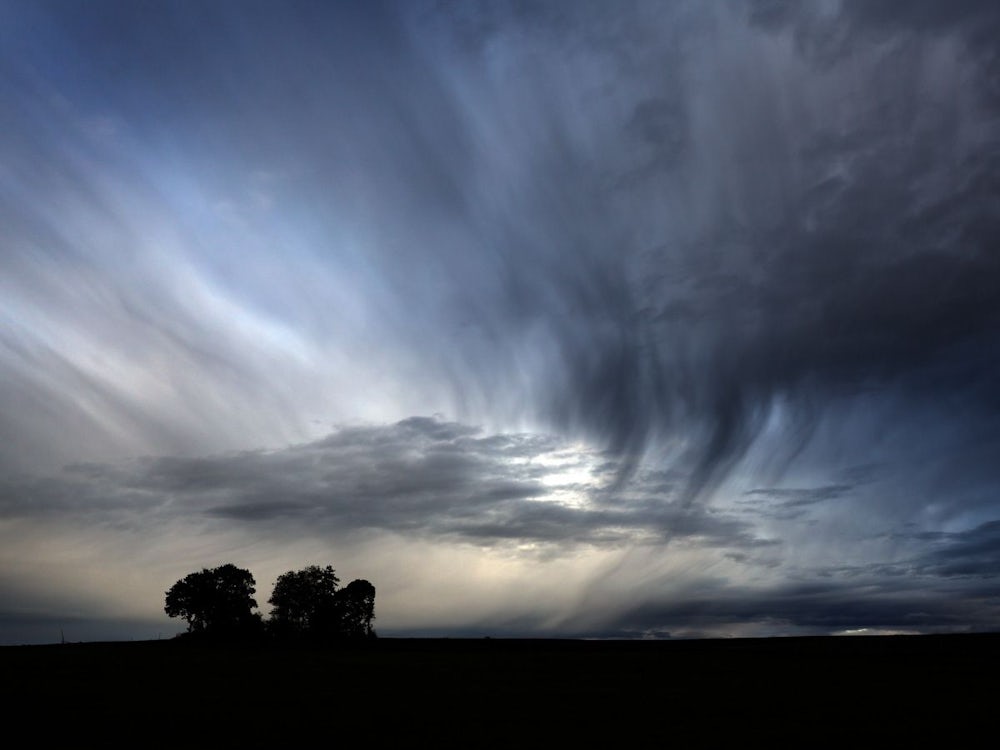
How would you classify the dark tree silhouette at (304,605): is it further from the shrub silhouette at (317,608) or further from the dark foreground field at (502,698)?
the dark foreground field at (502,698)

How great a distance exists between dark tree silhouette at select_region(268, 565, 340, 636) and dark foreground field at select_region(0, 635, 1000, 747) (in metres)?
75.8

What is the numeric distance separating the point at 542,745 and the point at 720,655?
5686cm

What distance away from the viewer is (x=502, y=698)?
1837 inches

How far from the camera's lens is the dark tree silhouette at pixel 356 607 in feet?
522

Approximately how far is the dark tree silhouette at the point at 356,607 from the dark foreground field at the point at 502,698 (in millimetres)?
79858

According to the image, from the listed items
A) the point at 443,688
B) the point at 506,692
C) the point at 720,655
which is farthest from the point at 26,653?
Result: the point at 720,655

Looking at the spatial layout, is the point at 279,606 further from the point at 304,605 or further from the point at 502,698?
the point at 502,698

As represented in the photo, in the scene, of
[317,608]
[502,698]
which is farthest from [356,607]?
[502,698]

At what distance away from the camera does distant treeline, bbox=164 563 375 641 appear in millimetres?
149500

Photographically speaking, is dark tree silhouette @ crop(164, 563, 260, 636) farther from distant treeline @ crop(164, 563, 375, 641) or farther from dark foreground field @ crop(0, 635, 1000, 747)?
dark foreground field @ crop(0, 635, 1000, 747)

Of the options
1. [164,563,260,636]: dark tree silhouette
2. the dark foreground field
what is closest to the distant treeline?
[164,563,260,636]: dark tree silhouette

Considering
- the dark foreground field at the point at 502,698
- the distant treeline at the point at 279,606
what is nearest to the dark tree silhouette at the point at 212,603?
the distant treeline at the point at 279,606

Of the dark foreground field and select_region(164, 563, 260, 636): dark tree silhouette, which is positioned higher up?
select_region(164, 563, 260, 636): dark tree silhouette

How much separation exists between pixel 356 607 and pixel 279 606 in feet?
54.5
